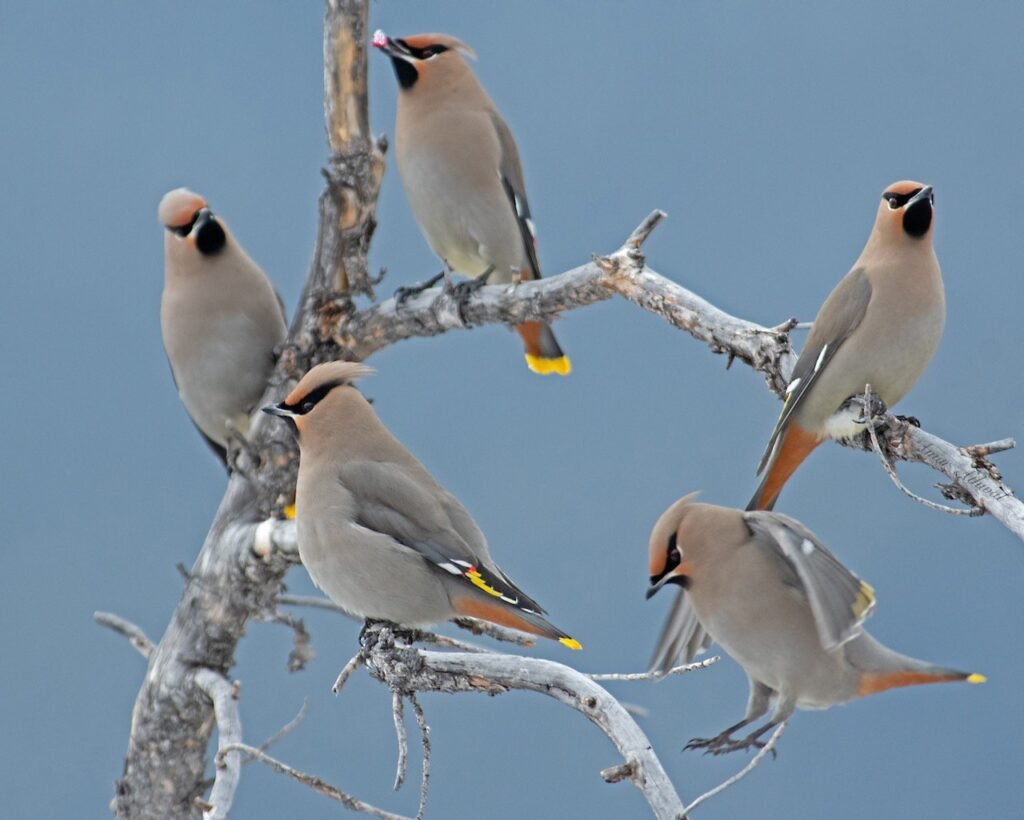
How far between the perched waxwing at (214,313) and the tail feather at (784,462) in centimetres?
186

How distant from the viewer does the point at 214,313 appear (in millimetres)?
4488

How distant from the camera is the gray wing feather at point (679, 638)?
9.62ft

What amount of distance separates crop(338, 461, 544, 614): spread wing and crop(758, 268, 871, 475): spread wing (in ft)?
2.26

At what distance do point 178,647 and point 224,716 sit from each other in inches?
20.1

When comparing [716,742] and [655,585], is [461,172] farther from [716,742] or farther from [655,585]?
[716,742]

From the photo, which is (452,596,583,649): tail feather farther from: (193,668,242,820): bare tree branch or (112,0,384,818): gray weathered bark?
(112,0,384,818): gray weathered bark

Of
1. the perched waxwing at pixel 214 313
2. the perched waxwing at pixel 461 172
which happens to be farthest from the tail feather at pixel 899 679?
the perched waxwing at pixel 214 313

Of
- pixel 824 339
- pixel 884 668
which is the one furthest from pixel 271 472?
pixel 884 668

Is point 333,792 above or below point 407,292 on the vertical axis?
below

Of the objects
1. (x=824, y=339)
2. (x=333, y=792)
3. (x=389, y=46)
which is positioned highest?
(x=389, y=46)

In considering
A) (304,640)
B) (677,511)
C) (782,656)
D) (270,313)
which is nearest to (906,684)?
(782,656)

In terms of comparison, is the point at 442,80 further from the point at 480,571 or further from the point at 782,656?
the point at 782,656

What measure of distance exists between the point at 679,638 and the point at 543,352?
178 centimetres

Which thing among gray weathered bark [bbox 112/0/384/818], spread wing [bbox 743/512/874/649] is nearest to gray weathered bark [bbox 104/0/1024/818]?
gray weathered bark [bbox 112/0/384/818]
